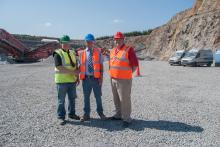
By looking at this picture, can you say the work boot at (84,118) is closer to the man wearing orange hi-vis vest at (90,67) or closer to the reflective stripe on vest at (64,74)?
the man wearing orange hi-vis vest at (90,67)

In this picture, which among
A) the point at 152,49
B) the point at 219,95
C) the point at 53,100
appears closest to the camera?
the point at 53,100

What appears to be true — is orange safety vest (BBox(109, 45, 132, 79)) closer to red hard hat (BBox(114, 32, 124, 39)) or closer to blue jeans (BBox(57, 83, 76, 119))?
red hard hat (BBox(114, 32, 124, 39))

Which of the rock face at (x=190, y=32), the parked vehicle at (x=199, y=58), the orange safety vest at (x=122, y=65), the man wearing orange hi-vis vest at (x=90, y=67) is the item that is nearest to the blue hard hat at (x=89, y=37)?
the man wearing orange hi-vis vest at (x=90, y=67)

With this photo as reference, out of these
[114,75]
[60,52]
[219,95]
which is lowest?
[219,95]

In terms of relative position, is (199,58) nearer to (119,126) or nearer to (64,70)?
(119,126)

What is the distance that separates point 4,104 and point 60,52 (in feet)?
12.9

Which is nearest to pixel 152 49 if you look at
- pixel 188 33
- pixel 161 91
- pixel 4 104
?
pixel 188 33

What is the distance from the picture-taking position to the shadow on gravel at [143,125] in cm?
696

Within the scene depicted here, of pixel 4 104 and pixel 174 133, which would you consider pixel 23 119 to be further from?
pixel 174 133

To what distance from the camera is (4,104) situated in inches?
402

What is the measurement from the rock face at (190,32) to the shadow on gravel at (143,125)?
37.4 meters

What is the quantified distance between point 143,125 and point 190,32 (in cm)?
4595

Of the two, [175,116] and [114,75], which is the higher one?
[114,75]

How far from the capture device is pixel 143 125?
730 centimetres
